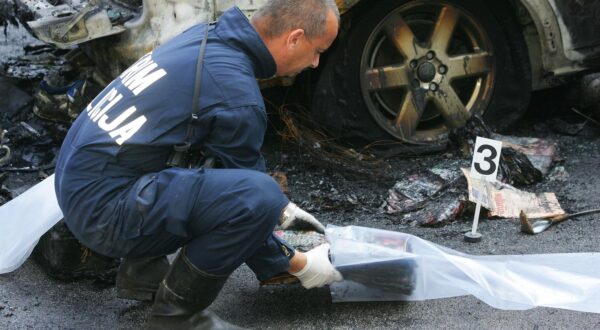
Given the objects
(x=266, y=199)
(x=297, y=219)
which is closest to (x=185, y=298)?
(x=266, y=199)

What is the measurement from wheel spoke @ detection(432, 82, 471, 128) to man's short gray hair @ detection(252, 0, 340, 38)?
1.89 metres

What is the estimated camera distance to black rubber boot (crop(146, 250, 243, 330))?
2807 mm

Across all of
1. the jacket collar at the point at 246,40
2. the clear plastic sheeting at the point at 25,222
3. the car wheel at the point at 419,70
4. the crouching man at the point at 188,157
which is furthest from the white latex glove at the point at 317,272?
the car wheel at the point at 419,70

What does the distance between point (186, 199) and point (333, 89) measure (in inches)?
82.6

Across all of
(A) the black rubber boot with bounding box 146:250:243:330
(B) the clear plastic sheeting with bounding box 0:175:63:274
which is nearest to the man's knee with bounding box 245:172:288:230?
(A) the black rubber boot with bounding box 146:250:243:330

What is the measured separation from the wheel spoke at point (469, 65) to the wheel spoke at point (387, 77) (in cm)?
28

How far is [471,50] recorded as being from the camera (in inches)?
189

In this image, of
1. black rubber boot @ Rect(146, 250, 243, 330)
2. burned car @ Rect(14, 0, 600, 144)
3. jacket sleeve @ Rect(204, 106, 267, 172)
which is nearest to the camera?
jacket sleeve @ Rect(204, 106, 267, 172)

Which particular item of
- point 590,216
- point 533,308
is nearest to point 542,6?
point 590,216

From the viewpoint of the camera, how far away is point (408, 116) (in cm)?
466

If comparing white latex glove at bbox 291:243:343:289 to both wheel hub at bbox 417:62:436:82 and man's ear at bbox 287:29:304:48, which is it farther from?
wheel hub at bbox 417:62:436:82

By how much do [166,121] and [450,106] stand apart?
242cm

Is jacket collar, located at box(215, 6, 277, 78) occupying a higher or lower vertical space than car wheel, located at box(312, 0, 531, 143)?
higher

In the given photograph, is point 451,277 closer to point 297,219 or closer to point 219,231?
point 297,219
